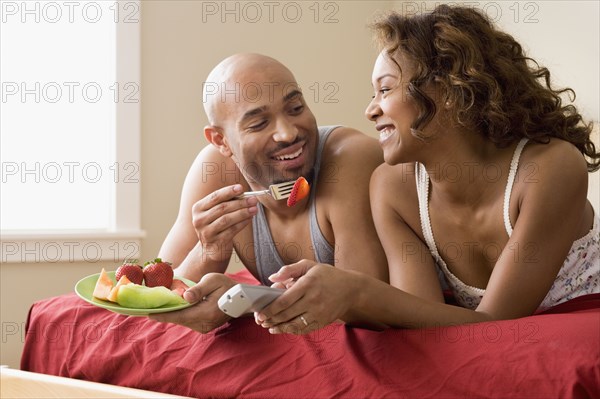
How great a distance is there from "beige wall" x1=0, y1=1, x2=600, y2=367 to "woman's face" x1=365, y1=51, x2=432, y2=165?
4.98 ft

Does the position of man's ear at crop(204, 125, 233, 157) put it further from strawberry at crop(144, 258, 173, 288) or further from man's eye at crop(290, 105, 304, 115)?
strawberry at crop(144, 258, 173, 288)

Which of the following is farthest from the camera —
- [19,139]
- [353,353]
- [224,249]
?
[19,139]

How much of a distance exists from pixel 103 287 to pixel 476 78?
857 millimetres

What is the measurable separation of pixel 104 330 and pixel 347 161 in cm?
68

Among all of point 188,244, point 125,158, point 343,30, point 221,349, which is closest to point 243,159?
point 188,244

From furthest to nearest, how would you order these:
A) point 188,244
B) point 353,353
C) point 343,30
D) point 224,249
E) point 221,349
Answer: point 343,30
point 188,244
point 224,249
point 221,349
point 353,353

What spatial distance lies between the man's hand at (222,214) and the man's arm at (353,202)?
201 millimetres

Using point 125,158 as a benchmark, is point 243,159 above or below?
above

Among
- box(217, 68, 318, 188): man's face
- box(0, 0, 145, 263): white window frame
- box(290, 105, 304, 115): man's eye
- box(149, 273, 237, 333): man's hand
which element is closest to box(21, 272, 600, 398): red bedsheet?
box(149, 273, 237, 333): man's hand

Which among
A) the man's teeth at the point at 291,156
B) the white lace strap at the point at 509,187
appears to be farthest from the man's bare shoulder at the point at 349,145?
the white lace strap at the point at 509,187

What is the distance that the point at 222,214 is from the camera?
1882mm

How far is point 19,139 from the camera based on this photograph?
3.56 m

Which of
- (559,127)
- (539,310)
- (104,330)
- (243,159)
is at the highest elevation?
(559,127)

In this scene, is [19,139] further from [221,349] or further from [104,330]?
[221,349]
